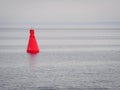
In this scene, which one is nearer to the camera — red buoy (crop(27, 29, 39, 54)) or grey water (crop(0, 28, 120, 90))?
grey water (crop(0, 28, 120, 90))

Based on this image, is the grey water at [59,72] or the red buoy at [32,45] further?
the red buoy at [32,45]

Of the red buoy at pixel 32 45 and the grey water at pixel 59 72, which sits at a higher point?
the red buoy at pixel 32 45

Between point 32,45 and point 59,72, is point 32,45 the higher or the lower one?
the higher one

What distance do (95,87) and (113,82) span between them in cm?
67

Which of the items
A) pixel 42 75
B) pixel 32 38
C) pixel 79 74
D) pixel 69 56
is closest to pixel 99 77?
pixel 79 74

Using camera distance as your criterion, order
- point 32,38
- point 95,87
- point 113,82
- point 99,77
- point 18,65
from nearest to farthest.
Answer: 1. point 95,87
2. point 113,82
3. point 99,77
4. point 18,65
5. point 32,38

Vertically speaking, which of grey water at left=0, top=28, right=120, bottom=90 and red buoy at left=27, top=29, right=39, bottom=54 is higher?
red buoy at left=27, top=29, right=39, bottom=54

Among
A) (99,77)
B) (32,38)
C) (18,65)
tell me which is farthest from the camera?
(32,38)

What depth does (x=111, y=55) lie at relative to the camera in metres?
Result: 14.3

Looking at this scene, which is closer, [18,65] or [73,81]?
[73,81]

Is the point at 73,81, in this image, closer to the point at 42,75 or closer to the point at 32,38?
the point at 42,75

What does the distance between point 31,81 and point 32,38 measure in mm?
6279

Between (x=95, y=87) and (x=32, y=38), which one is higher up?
(x=32, y=38)

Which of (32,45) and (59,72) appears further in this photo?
(32,45)
